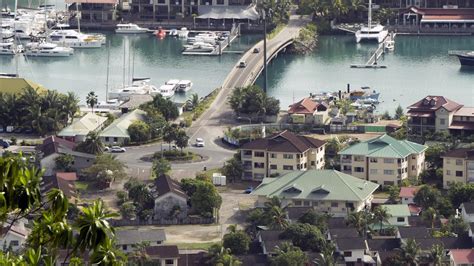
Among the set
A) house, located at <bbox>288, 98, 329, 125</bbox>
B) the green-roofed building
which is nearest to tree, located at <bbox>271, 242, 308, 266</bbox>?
the green-roofed building

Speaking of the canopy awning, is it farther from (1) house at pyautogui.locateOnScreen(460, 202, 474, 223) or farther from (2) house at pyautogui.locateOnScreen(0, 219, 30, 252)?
(2) house at pyautogui.locateOnScreen(0, 219, 30, 252)

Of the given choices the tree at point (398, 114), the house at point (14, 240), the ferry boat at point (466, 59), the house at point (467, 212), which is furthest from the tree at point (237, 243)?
the ferry boat at point (466, 59)

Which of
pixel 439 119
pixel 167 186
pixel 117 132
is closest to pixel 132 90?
pixel 117 132

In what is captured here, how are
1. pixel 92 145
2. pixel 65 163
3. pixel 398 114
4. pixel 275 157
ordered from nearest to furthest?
1. pixel 275 157
2. pixel 65 163
3. pixel 92 145
4. pixel 398 114

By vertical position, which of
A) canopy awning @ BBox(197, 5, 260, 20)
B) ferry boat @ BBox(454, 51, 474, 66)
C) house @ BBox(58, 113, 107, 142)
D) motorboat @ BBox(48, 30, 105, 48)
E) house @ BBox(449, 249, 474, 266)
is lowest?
house @ BBox(449, 249, 474, 266)

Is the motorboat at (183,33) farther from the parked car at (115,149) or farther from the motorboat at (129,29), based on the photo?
the parked car at (115,149)

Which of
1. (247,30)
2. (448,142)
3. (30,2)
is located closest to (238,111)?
(448,142)

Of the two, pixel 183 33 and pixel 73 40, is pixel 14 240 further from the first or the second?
pixel 183 33
